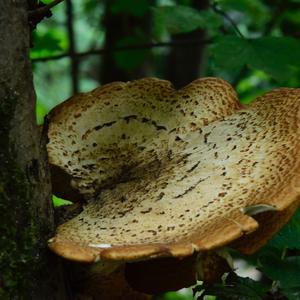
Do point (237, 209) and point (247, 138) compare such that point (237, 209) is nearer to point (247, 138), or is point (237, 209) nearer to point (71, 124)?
point (247, 138)

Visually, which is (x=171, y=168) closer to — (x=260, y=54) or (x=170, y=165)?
(x=170, y=165)

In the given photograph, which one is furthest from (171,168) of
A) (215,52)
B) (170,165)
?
(215,52)

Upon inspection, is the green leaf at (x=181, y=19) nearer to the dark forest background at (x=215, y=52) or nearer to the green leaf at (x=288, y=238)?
the dark forest background at (x=215, y=52)

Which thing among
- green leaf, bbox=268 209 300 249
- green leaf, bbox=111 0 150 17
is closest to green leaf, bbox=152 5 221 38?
green leaf, bbox=111 0 150 17

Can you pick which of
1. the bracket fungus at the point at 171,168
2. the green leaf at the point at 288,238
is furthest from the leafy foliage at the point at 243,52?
the bracket fungus at the point at 171,168

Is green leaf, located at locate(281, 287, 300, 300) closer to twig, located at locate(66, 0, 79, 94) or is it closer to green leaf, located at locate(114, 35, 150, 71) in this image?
twig, located at locate(66, 0, 79, 94)

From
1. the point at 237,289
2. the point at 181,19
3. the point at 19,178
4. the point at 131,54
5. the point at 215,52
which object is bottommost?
the point at 237,289
